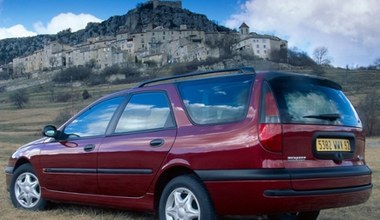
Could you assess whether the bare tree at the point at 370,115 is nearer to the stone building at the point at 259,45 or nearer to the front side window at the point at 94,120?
the front side window at the point at 94,120

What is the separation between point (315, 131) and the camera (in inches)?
182

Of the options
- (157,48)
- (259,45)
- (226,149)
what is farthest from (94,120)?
(157,48)

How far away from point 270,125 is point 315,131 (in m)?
0.50

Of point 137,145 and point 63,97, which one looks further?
point 63,97

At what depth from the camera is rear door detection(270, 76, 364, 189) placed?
445 centimetres

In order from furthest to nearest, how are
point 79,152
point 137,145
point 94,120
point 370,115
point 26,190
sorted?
1. point 370,115
2. point 26,190
3. point 94,120
4. point 79,152
5. point 137,145

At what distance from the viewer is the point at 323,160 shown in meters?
4.60

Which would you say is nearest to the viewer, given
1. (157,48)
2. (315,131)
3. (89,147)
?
(315,131)

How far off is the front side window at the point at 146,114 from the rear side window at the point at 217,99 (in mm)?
275

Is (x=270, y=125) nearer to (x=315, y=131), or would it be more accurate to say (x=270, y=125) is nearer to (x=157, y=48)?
(x=315, y=131)

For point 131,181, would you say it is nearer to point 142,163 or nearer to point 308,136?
point 142,163

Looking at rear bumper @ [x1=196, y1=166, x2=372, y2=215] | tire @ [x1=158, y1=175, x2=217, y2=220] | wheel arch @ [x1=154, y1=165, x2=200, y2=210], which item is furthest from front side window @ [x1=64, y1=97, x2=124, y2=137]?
rear bumper @ [x1=196, y1=166, x2=372, y2=215]

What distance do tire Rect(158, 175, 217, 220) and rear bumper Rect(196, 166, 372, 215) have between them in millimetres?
93

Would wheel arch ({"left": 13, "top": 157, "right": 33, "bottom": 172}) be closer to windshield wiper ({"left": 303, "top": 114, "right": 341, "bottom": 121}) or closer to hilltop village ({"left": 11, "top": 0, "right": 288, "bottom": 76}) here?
windshield wiper ({"left": 303, "top": 114, "right": 341, "bottom": 121})
